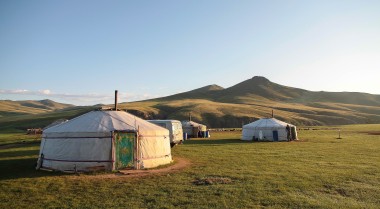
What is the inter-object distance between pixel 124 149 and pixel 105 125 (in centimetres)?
153

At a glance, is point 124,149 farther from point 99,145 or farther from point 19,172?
point 19,172

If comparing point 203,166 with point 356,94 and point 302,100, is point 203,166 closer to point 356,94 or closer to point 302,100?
point 302,100

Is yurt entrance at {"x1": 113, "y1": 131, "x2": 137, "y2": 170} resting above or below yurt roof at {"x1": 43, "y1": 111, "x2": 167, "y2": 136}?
below

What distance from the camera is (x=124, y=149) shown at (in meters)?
15.7

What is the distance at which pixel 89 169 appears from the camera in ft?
49.5

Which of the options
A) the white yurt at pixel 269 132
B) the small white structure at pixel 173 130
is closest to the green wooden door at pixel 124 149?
the small white structure at pixel 173 130

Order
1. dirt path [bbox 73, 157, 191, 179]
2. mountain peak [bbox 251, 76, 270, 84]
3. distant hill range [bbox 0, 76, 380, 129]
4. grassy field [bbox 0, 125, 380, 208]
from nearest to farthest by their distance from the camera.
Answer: grassy field [bbox 0, 125, 380, 208]
dirt path [bbox 73, 157, 191, 179]
distant hill range [bbox 0, 76, 380, 129]
mountain peak [bbox 251, 76, 270, 84]

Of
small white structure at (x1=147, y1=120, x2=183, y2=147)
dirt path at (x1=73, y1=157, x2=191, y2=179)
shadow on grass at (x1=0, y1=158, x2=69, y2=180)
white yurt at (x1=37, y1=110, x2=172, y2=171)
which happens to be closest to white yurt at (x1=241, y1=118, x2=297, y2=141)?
small white structure at (x1=147, y1=120, x2=183, y2=147)

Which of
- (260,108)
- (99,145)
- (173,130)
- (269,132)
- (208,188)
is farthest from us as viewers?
(260,108)

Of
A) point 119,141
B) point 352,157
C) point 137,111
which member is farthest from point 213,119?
point 119,141

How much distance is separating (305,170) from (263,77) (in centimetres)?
18936

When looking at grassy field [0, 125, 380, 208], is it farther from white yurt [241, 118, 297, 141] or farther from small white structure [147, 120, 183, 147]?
white yurt [241, 118, 297, 141]

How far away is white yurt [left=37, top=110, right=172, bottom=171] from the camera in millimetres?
15281

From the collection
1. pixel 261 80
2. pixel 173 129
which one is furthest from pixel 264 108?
pixel 261 80
